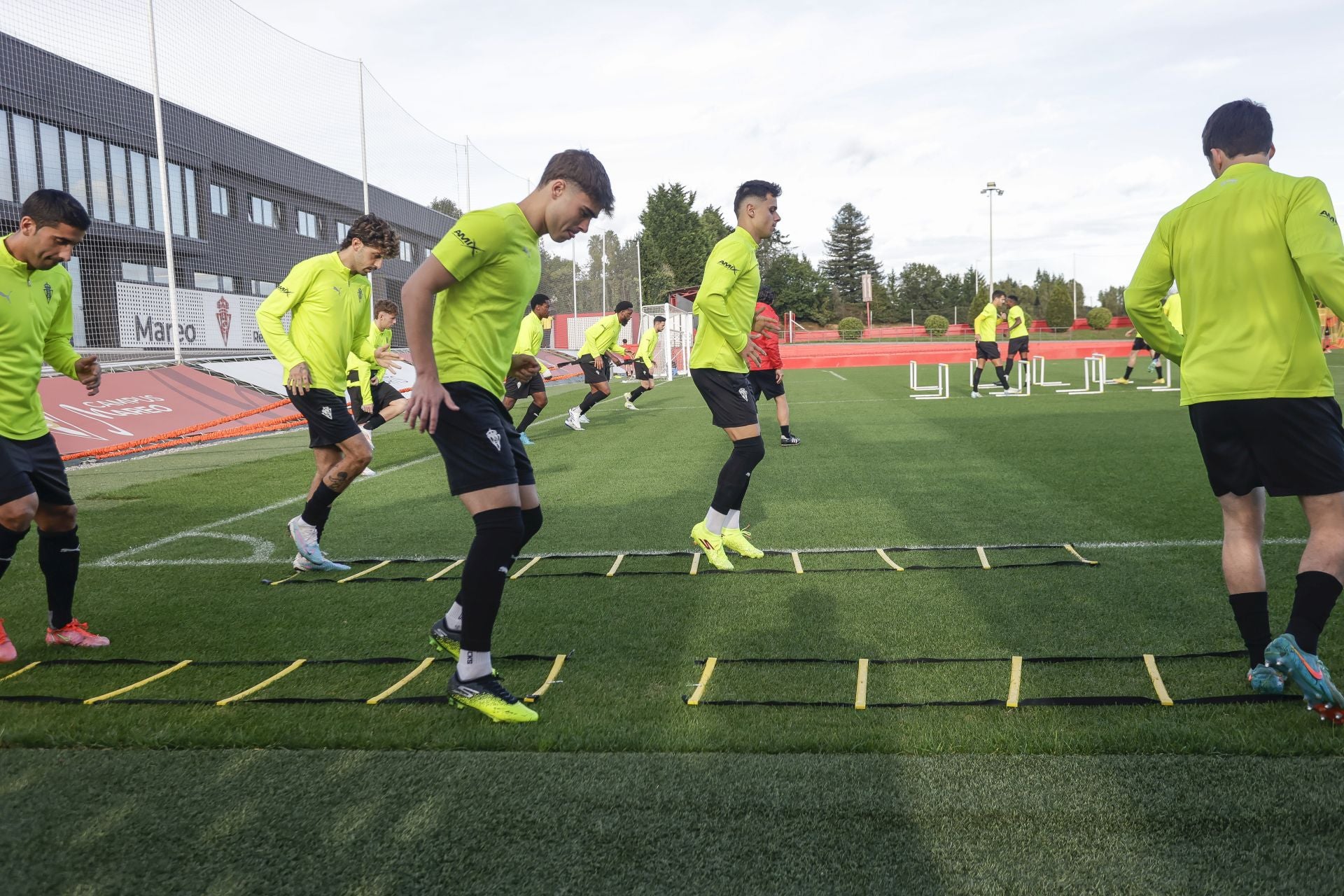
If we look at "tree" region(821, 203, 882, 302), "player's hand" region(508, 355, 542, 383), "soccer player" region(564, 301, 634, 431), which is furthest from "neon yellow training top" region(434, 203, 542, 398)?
"tree" region(821, 203, 882, 302)

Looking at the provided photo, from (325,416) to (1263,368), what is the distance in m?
4.89

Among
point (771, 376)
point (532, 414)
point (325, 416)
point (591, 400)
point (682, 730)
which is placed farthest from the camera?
point (591, 400)

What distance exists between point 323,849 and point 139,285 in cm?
1766

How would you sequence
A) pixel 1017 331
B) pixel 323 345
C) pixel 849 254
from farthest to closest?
pixel 849 254 → pixel 1017 331 → pixel 323 345

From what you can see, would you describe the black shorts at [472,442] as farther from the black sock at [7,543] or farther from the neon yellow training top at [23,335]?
the black sock at [7,543]

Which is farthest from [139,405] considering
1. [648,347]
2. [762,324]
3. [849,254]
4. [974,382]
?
[849,254]

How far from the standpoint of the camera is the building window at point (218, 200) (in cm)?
2527

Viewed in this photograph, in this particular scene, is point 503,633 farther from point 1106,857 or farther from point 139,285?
point 139,285

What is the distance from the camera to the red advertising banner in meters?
13.0

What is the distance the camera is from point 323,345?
5.71m

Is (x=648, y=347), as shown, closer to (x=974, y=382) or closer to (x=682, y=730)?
(x=974, y=382)

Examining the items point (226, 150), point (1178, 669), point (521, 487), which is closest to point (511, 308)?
point (521, 487)

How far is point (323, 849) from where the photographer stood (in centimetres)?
240

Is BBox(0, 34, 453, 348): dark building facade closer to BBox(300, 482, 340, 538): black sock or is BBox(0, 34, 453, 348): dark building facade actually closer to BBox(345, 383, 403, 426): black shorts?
BBox(345, 383, 403, 426): black shorts
